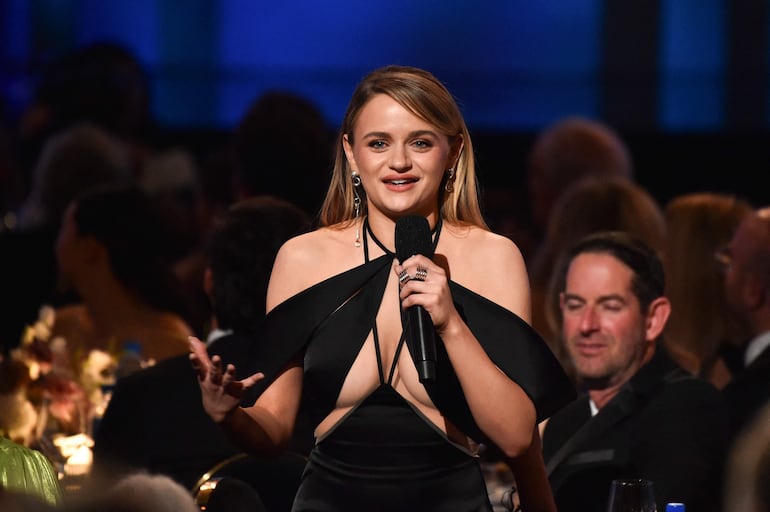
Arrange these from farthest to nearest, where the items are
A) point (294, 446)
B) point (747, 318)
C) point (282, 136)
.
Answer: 1. point (282, 136)
2. point (747, 318)
3. point (294, 446)

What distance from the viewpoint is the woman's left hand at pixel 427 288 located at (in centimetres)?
244

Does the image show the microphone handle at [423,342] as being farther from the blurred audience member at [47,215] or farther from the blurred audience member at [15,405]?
the blurred audience member at [47,215]

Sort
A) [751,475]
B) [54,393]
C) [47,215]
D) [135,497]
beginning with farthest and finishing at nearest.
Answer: [47,215] < [54,393] < [135,497] < [751,475]

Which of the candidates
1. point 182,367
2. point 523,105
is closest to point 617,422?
point 182,367

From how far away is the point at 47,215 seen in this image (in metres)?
6.49

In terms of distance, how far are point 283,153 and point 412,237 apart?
322cm

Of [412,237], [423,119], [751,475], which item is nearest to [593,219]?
[423,119]

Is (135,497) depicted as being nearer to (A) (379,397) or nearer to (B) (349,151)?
(A) (379,397)

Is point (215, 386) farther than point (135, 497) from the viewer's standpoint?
Yes

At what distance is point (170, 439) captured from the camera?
391 cm

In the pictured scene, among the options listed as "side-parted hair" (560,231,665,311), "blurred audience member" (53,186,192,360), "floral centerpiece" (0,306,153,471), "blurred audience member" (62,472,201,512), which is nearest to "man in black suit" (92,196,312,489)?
"floral centerpiece" (0,306,153,471)

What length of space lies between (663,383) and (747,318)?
4.25ft

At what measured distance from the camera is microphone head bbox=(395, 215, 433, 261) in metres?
2.54

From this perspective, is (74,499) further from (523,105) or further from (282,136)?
(523,105)
